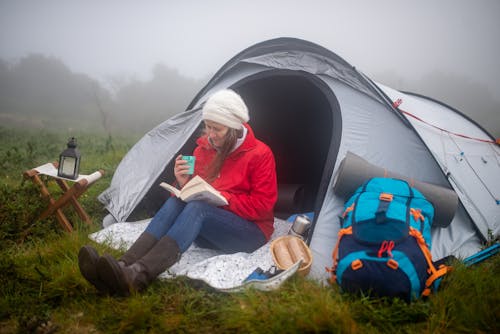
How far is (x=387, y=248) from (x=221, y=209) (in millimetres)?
1152

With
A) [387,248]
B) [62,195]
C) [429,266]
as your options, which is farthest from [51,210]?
[429,266]

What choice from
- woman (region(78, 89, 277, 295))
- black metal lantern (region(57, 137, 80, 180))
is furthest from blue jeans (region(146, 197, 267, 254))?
black metal lantern (region(57, 137, 80, 180))

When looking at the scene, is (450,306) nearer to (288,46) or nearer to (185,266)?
(185,266)

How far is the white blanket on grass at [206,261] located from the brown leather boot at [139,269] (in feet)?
0.48

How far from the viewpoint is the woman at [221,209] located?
2.11 m

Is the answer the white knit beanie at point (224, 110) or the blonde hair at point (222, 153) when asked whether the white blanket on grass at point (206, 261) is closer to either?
the blonde hair at point (222, 153)

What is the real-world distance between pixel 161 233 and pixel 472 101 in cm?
2106

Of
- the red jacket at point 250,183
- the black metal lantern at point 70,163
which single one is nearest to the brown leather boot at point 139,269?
the red jacket at point 250,183

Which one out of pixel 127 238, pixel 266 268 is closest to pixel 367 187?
pixel 266 268

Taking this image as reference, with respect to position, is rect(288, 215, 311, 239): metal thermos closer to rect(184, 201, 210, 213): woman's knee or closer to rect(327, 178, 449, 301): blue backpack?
rect(327, 178, 449, 301): blue backpack

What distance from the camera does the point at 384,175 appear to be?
8.04 feet

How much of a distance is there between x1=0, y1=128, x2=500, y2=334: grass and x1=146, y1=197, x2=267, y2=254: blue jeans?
0.33 m

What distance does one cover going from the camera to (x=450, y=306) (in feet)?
6.02

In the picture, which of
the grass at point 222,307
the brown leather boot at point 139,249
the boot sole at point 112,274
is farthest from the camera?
the brown leather boot at point 139,249
